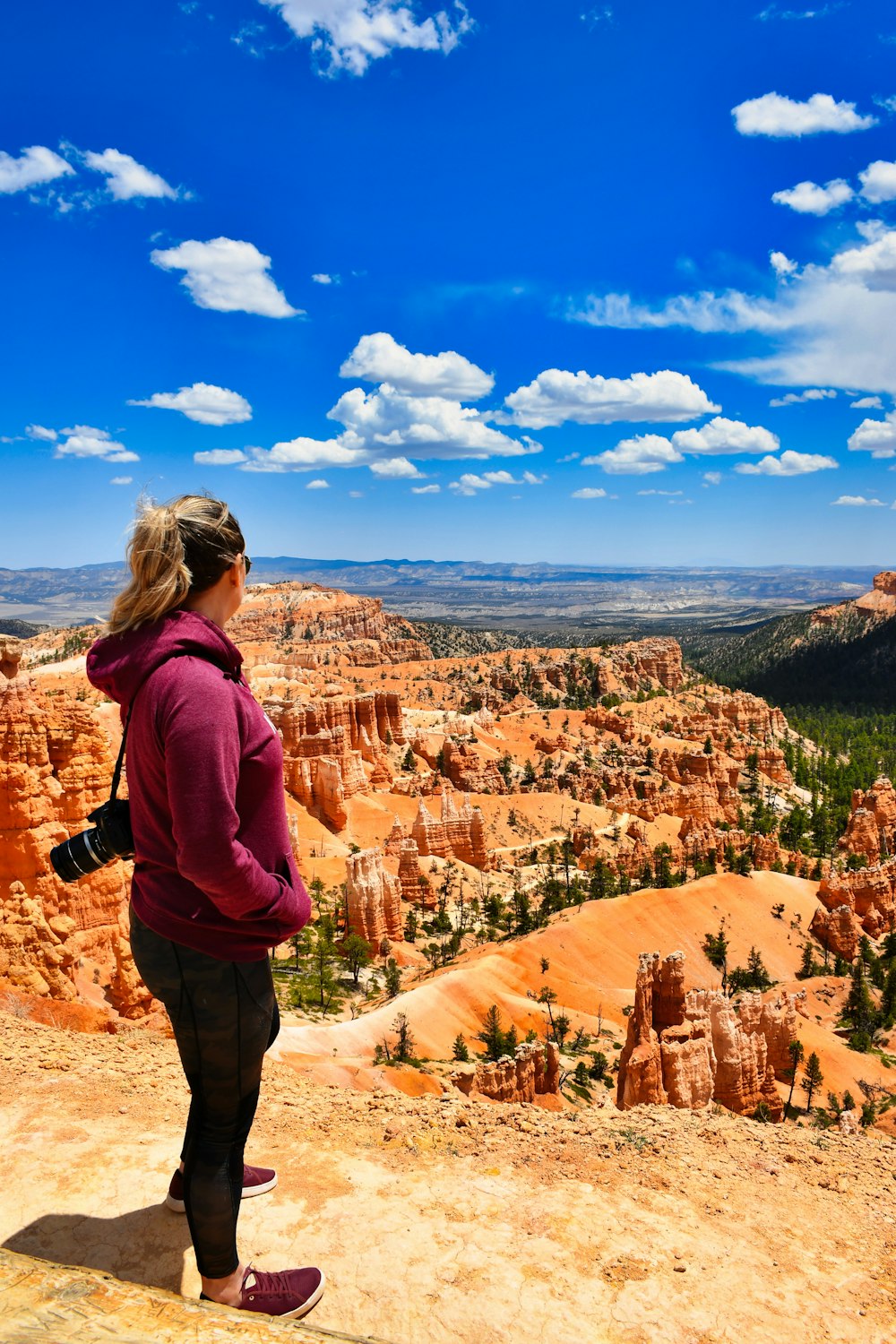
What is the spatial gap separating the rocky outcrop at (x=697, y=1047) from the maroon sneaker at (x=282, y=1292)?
1280 centimetres

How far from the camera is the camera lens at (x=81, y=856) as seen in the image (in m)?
3.64

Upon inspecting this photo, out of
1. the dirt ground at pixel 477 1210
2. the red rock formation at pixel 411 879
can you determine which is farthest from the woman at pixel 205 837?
the red rock formation at pixel 411 879

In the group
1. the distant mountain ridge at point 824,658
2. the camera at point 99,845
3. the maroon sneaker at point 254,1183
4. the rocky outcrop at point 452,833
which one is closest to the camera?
the camera at point 99,845

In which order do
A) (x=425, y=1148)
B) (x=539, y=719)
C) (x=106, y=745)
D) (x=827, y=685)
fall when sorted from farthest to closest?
1. (x=827, y=685)
2. (x=539, y=719)
3. (x=106, y=745)
4. (x=425, y=1148)

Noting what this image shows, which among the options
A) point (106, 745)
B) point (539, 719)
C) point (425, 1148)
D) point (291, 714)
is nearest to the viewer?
point (425, 1148)

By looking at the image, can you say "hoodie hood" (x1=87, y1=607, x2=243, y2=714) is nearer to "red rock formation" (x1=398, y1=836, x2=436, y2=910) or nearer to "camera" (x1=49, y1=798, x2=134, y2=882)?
"camera" (x1=49, y1=798, x2=134, y2=882)

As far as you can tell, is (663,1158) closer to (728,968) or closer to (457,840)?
(728,968)

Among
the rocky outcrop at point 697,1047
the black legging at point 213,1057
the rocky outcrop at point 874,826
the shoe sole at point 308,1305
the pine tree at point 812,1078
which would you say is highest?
the black legging at point 213,1057

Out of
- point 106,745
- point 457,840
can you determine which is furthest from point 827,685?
point 106,745

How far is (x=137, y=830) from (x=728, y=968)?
36.7 metres

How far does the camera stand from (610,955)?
31.5 metres

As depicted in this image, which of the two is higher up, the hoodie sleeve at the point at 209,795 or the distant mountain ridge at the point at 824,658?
the hoodie sleeve at the point at 209,795

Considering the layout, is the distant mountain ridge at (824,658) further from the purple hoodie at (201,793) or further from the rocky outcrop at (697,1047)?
the purple hoodie at (201,793)

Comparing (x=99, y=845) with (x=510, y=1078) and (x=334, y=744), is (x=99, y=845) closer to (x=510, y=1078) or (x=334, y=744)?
(x=510, y=1078)
